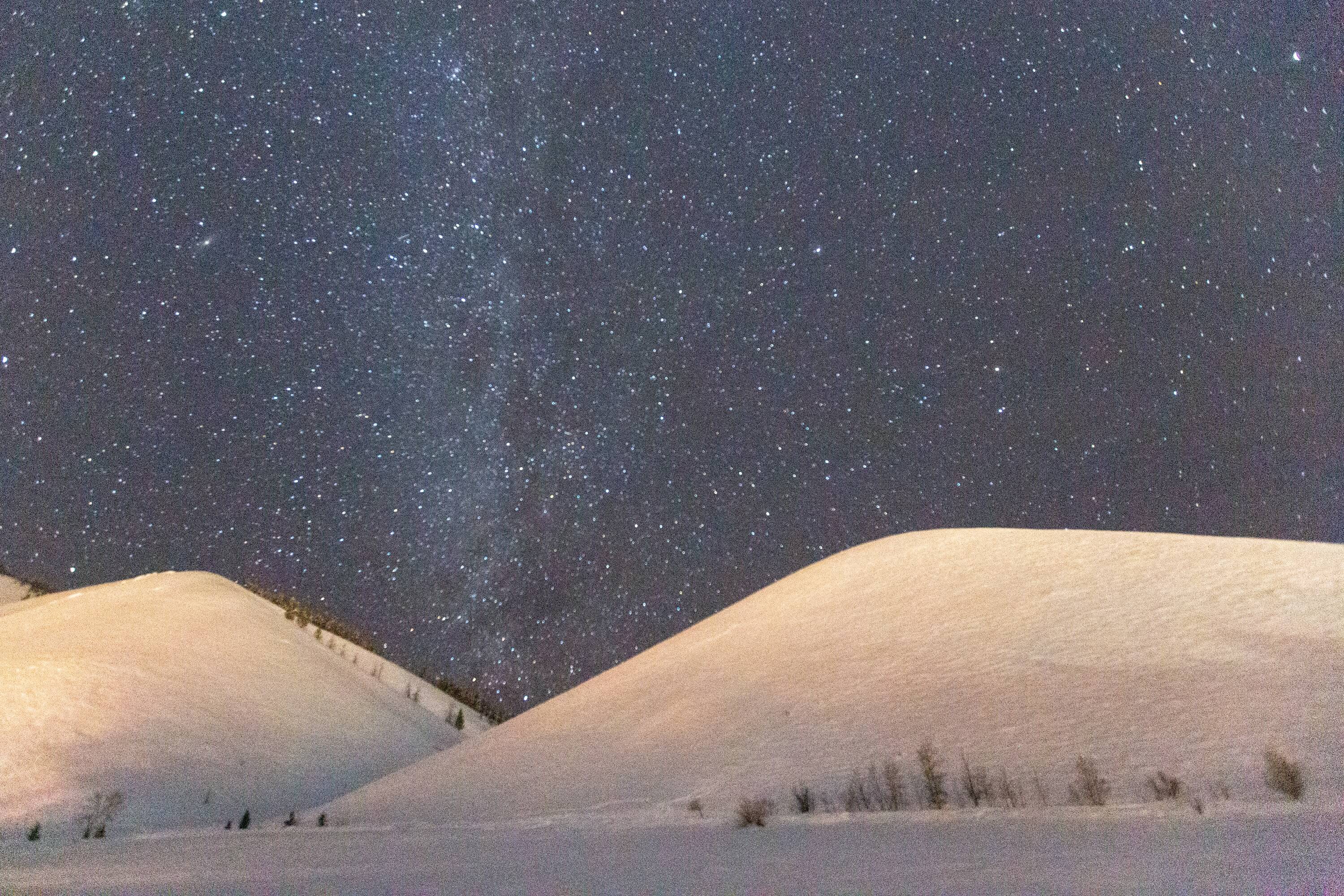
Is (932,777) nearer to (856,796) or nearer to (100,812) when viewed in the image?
(856,796)

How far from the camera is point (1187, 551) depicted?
9.11m

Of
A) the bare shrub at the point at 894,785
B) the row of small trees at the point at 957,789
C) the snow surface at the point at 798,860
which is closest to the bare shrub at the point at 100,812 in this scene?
the snow surface at the point at 798,860

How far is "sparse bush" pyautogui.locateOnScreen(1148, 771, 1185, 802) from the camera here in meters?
4.14

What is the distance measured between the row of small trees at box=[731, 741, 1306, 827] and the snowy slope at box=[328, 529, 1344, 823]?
0.09 m

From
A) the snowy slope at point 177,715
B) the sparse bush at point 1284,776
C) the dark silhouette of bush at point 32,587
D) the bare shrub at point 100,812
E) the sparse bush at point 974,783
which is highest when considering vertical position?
the dark silhouette of bush at point 32,587

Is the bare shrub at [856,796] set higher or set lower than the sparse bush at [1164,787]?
higher

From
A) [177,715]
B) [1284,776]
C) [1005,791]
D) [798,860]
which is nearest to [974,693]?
[1005,791]

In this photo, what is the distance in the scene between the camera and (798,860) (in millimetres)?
3359

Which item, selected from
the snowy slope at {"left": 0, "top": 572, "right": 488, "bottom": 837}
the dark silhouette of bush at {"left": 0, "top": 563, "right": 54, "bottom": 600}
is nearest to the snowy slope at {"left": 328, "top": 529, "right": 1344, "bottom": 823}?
the snowy slope at {"left": 0, "top": 572, "right": 488, "bottom": 837}

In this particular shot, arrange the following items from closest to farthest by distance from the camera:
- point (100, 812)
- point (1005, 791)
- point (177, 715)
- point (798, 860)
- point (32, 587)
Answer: point (798, 860)
point (1005, 791)
point (100, 812)
point (177, 715)
point (32, 587)

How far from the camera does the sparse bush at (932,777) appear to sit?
4652mm

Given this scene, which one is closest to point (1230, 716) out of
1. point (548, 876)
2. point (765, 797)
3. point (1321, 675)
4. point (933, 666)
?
point (1321, 675)

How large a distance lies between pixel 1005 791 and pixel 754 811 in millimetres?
1351

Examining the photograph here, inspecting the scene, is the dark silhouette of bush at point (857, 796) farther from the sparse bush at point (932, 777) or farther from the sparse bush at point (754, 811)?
the sparse bush at point (754, 811)
